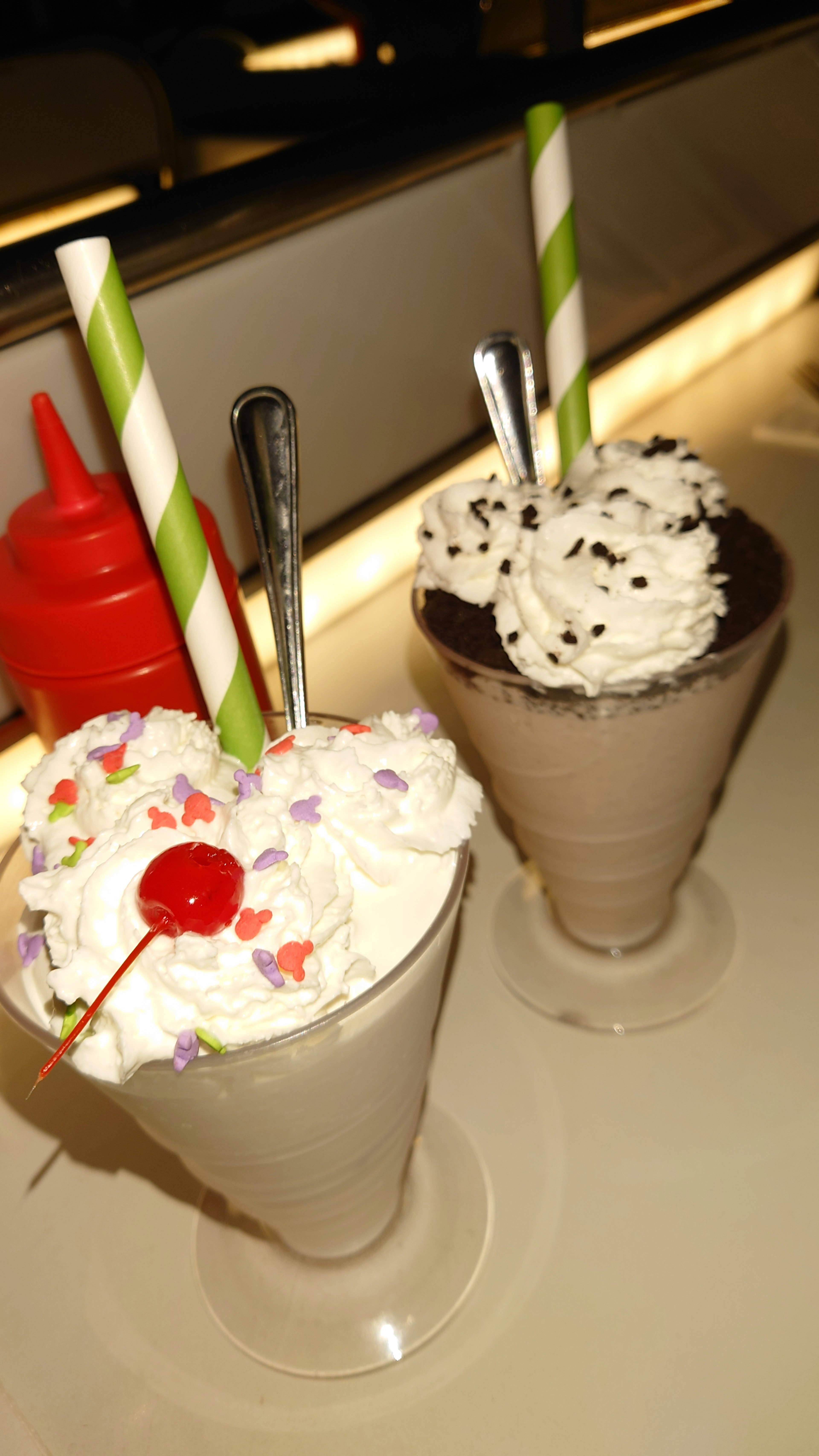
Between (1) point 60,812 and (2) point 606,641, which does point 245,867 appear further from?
(2) point 606,641

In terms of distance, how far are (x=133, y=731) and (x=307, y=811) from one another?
12cm

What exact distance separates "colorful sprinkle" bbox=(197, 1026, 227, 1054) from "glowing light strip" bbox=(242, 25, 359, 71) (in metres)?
2.33

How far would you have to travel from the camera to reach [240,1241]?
655 mm

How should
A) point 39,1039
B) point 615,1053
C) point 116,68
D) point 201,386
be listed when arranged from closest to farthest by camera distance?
point 39,1039 < point 615,1053 < point 201,386 < point 116,68

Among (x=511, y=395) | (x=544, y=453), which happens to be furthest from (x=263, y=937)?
(x=544, y=453)

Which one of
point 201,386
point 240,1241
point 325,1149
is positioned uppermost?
point 201,386

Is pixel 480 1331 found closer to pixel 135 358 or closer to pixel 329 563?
pixel 135 358

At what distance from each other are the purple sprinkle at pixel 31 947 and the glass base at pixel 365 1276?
0.25 meters

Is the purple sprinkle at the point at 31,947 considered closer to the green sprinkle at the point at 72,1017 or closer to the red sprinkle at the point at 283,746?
the green sprinkle at the point at 72,1017

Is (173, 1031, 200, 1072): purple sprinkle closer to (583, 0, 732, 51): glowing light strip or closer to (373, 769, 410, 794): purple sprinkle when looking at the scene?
(373, 769, 410, 794): purple sprinkle

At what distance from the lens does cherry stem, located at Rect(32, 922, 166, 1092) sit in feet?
1.41

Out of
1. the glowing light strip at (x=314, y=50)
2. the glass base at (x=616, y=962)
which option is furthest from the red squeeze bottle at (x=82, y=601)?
the glowing light strip at (x=314, y=50)

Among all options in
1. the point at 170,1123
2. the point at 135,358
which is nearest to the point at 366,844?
the point at 170,1123

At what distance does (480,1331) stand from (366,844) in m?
0.30
